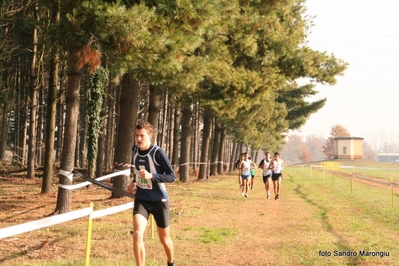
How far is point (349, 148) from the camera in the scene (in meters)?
115

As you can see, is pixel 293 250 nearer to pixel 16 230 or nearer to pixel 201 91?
pixel 16 230

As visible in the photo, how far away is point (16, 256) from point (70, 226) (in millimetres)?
3229

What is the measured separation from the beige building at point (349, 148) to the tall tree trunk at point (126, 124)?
344 feet

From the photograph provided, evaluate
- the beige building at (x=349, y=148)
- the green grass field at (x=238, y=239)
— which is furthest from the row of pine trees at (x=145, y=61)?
the beige building at (x=349, y=148)

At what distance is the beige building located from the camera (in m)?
115

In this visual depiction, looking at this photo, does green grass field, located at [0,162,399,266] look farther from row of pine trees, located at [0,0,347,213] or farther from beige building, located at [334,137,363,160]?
beige building, located at [334,137,363,160]

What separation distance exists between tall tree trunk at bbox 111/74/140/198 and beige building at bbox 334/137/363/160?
104845 mm

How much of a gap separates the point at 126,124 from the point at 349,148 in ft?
347

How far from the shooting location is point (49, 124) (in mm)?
16297

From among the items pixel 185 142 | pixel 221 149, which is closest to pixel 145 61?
pixel 185 142

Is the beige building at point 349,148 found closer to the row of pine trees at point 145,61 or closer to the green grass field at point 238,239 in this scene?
the row of pine trees at point 145,61

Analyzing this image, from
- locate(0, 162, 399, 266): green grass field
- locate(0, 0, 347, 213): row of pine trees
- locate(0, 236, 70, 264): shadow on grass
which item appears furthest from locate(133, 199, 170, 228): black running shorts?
locate(0, 0, 347, 213): row of pine trees

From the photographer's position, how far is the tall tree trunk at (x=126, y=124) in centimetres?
1633

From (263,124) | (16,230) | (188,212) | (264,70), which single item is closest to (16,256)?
(16,230)
